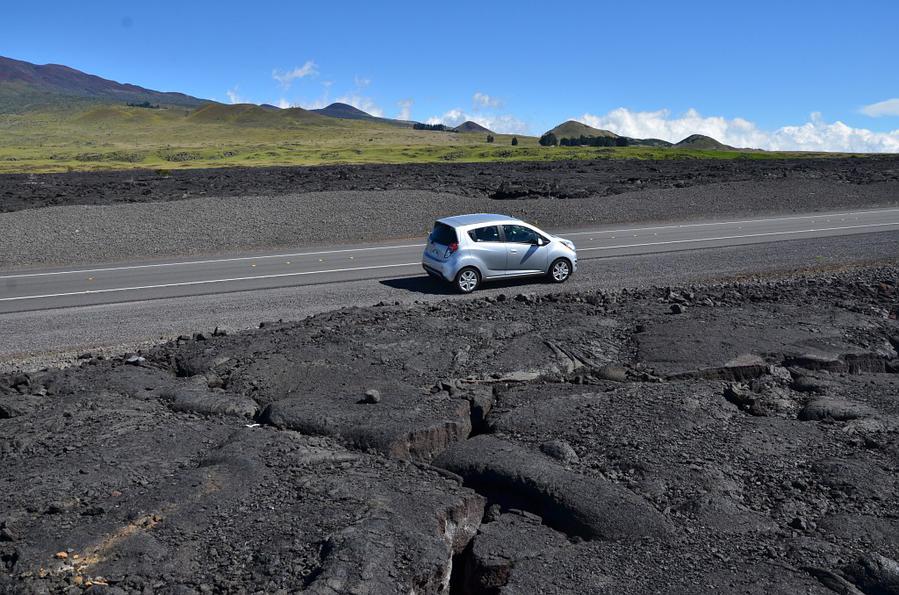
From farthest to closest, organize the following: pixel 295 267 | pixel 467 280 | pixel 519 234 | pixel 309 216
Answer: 1. pixel 309 216
2. pixel 295 267
3. pixel 519 234
4. pixel 467 280

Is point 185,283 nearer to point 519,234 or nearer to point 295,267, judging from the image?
point 295,267

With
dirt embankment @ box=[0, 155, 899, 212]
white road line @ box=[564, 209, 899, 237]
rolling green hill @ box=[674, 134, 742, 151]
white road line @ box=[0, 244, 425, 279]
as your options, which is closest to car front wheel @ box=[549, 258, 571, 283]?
white road line @ box=[0, 244, 425, 279]

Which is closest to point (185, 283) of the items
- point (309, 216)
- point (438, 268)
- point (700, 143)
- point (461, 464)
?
point (438, 268)

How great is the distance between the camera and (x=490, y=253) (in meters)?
18.1

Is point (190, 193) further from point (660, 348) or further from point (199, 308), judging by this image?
point (660, 348)

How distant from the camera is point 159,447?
7.97 meters

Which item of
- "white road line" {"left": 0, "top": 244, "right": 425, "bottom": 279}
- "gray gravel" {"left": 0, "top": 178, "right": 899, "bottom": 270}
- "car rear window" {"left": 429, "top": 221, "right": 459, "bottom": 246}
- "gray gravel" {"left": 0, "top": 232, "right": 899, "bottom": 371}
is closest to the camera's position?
"gray gravel" {"left": 0, "top": 232, "right": 899, "bottom": 371}

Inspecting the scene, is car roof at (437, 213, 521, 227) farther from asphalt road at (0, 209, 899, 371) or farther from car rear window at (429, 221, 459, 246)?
asphalt road at (0, 209, 899, 371)

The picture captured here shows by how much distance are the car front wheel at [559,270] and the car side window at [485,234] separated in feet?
5.30

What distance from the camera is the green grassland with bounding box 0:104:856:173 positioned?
259ft

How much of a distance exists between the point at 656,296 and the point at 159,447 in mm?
10692

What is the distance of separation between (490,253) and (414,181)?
25.1 meters

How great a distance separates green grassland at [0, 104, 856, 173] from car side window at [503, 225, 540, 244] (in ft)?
185

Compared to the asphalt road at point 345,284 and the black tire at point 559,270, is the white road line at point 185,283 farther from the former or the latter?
the black tire at point 559,270
